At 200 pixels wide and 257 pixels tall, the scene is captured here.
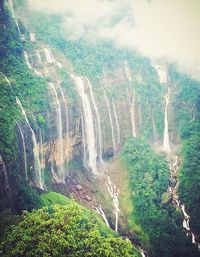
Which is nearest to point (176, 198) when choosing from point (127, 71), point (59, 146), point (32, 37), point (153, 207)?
point (153, 207)

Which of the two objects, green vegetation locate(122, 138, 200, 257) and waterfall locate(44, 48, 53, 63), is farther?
waterfall locate(44, 48, 53, 63)

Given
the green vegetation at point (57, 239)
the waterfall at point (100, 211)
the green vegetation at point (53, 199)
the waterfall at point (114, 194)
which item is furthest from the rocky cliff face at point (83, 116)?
the green vegetation at point (57, 239)

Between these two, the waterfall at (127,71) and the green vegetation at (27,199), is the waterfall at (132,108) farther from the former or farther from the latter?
the green vegetation at (27,199)

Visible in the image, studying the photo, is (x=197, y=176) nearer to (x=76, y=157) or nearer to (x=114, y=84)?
(x=76, y=157)

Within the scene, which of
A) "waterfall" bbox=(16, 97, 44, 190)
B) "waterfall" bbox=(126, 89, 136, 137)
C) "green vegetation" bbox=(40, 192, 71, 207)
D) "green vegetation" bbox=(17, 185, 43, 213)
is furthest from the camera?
"waterfall" bbox=(126, 89, 136, 137)

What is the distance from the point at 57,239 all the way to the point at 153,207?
12.2m

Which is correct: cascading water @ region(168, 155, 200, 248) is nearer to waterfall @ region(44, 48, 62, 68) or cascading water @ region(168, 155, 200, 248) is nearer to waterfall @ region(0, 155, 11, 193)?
waterfall @ region(0, 155, 11, 193)

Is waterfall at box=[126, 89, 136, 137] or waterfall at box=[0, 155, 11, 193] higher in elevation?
waterfall at box=[126, 89, 136, 137]

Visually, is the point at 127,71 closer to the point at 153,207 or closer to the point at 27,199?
the point at 153,207

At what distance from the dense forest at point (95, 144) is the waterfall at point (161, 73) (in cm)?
12

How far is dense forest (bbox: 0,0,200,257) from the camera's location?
21.5 metres

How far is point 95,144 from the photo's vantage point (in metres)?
30.8

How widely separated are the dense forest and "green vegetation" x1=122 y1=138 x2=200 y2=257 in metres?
0.07

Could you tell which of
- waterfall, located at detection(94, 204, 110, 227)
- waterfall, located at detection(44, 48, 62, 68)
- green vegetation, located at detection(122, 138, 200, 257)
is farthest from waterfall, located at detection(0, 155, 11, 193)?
waterfall, located at detection(44, 48, 62, 68)
